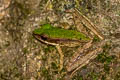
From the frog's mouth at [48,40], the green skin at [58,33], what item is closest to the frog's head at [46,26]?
the green skin at [58,33]

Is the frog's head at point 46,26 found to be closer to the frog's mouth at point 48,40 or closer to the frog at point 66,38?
the frog at point 66,38

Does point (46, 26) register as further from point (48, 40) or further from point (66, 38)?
point (66, 38)

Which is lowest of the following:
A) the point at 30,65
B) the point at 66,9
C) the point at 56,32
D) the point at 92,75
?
the point at 92,75

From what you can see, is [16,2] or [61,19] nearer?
[16,2]

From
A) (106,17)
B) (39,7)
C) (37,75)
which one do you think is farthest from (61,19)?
(37,75)

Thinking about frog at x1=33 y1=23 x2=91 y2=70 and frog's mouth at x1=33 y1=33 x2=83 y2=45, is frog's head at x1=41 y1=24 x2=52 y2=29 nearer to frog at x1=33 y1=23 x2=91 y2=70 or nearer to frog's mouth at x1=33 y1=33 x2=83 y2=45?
frog at x1=33 y1=23 x2=91 y2=70

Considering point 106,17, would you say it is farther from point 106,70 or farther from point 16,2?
point 16,2

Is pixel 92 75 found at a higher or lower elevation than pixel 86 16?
lower

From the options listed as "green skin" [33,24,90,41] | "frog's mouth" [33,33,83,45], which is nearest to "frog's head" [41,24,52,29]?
"green skin" [33,24,90,41]
